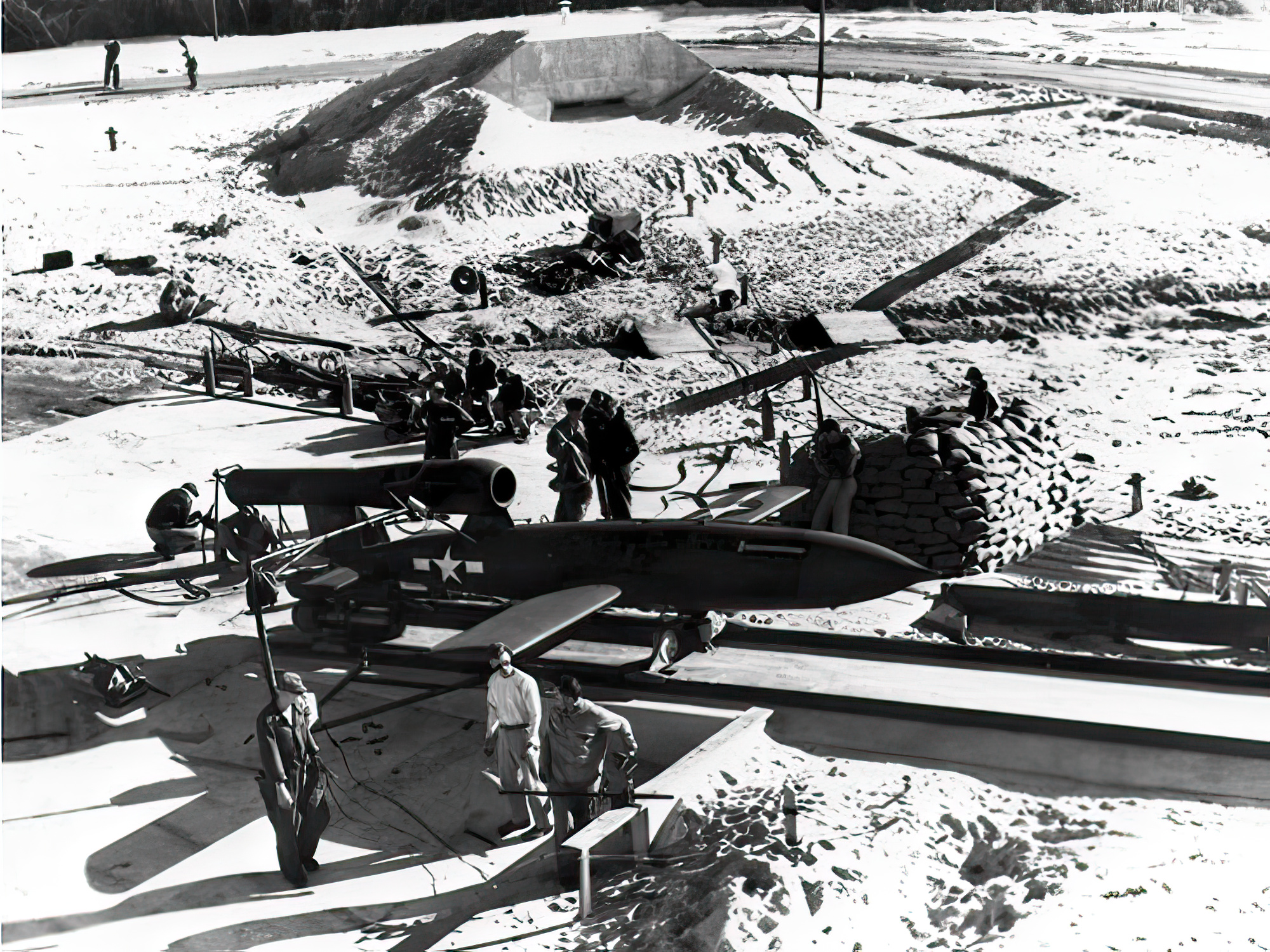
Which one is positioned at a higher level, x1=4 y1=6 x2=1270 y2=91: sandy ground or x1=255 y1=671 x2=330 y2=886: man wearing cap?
x1=4 y1=6 x2=1270 y2=91: sandy ground

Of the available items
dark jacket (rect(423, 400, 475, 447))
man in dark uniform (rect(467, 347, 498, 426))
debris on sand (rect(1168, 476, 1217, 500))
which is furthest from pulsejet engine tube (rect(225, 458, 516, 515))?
debris on sand (rect(1168, 476, 1217, 500))

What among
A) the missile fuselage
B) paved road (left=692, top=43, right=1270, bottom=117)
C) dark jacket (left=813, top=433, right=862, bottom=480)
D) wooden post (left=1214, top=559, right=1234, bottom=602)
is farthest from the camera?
paved road (left=692, top=43, right=1270, bottom=117)

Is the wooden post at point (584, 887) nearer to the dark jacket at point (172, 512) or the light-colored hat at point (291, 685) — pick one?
the light-colored hat at point (291, 685)

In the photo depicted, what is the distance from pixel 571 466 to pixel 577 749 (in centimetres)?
285

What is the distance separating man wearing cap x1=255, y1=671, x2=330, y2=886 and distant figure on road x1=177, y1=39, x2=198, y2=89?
543cm

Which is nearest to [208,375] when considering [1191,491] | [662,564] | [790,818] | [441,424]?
[441,424]

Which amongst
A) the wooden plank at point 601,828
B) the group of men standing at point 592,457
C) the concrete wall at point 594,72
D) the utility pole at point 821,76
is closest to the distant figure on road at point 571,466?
the group of men standing at point 592,457

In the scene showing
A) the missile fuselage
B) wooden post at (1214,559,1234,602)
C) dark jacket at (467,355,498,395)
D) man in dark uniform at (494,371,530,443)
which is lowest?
wooden post at (1214,559,1234,602)

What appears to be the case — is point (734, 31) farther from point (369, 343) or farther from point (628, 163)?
point (369, 343)

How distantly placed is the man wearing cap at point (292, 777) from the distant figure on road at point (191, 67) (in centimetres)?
543

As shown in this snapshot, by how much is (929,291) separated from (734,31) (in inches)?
107

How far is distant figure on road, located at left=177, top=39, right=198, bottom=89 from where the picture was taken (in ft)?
30.9

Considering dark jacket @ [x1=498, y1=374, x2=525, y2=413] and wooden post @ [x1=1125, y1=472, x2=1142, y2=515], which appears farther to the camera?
dark jacket @ [x1=498, y1=374, x2=525, y2=413]

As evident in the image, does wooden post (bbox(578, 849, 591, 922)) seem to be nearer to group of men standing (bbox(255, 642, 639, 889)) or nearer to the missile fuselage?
group of men standing (bbox(255, 642, 639, 889))
